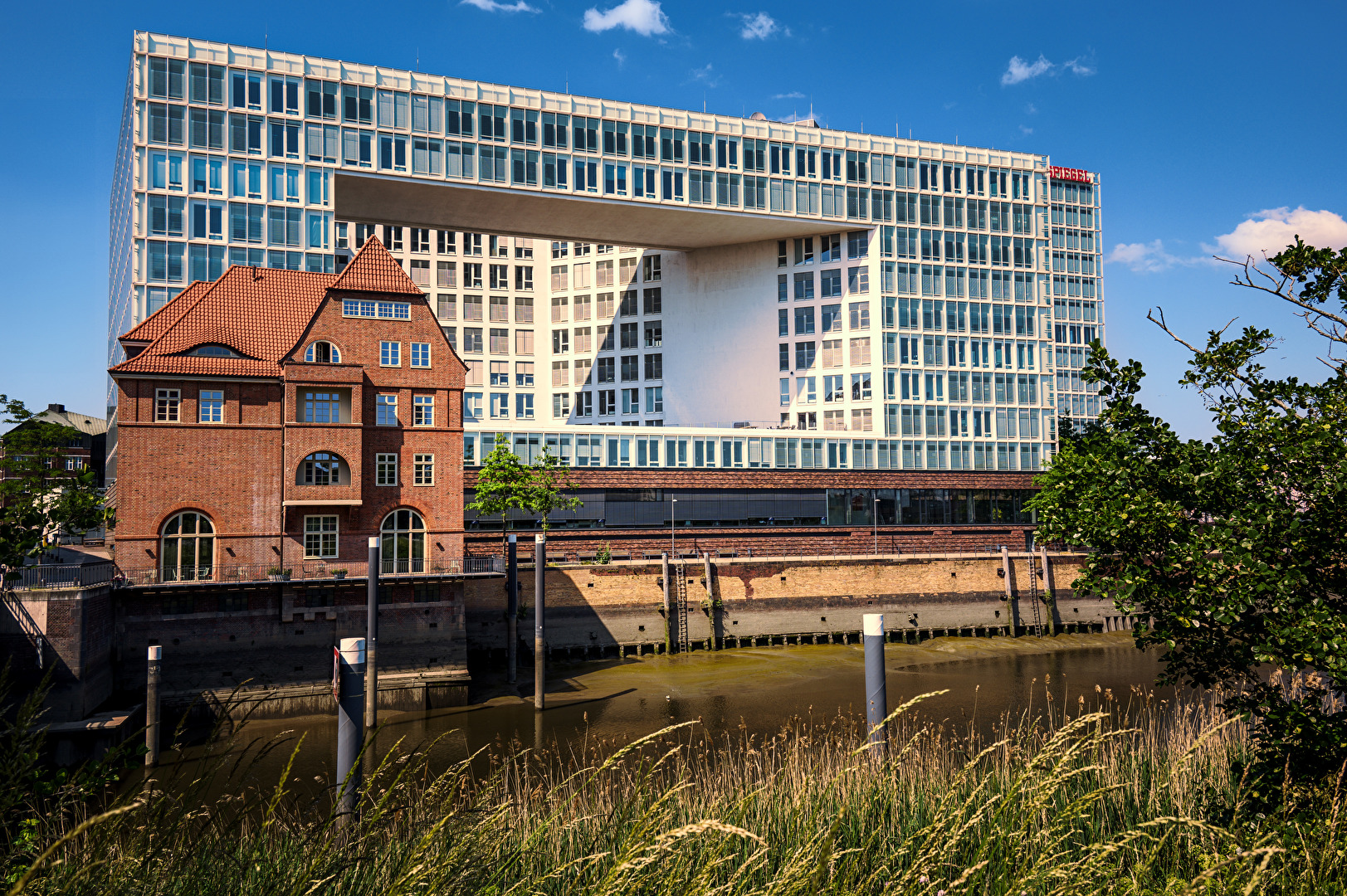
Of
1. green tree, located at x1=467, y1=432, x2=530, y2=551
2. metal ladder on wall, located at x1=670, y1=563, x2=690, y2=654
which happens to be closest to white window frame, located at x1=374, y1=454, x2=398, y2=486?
green tree, located at x1=467, y1=432, x2=530, y2=551

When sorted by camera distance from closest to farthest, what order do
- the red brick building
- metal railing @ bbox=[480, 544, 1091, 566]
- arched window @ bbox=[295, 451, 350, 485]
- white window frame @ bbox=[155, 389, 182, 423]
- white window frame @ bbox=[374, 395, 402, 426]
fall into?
the red brick building < white window frame @ bbox=[155, 389, 182, 423] < arched window @ bbox=[295, 451, 350, 485] < white window frame @ bbox=[374, 395, 402, 426] < metal railing @ bbox=[480, 544, 1091, 566]

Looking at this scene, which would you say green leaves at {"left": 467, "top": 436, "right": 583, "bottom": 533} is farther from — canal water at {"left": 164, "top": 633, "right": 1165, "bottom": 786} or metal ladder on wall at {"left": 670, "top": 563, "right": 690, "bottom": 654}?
canal water at {"left": 164, "top": 633, "right": 1165, "bottom": 786}

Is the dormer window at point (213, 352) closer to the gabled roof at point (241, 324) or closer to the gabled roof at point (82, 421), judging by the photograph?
the gabled roof at point (241, 324)

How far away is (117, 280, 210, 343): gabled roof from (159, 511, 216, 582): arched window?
8369mm

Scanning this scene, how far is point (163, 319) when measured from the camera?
40.9 metres

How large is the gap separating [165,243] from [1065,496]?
61541 millimetres

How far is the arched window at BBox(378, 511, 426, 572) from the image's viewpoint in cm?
3903

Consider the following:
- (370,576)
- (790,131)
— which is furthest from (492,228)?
(370,576)

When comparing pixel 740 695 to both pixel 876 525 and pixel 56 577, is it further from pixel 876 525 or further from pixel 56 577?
pixel 876 525

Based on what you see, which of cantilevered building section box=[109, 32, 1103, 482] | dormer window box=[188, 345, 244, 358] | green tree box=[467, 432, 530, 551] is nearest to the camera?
dormer window box=[188, 345, 244, 358]

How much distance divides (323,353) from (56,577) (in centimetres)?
1344

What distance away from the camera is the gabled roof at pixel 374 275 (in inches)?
1585

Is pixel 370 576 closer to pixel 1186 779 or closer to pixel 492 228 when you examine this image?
pixel 1186 779

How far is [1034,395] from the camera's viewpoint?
280 feet
